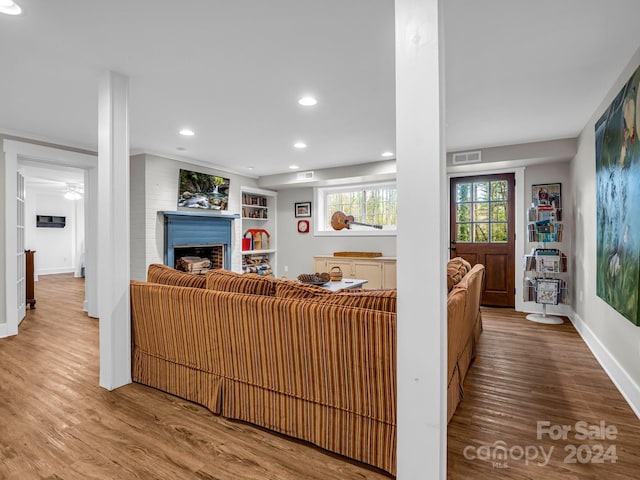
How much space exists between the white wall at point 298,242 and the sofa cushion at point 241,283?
4.51m

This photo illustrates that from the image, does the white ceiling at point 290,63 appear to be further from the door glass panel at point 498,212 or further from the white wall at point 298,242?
the white wall at point 298,242

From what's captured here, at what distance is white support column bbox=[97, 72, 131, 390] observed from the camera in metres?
2.53

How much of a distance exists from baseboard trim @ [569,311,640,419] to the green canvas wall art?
0.46 m

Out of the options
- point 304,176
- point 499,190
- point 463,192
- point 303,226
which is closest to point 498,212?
point 499,190

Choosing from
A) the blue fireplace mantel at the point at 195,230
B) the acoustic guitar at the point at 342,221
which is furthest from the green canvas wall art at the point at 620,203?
the blue fireplace mantel at the point at 195,230

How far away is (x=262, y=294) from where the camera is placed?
2.23 metres

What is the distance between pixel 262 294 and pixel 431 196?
132 cm

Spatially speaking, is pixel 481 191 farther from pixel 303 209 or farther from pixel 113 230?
pixel 113 230

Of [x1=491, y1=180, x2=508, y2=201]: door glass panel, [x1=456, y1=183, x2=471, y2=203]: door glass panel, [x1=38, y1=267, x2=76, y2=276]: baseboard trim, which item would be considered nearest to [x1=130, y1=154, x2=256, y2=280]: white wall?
[x1=456, y1=183, x2=471, y2=203]: door glass panel

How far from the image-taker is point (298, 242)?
7.47m

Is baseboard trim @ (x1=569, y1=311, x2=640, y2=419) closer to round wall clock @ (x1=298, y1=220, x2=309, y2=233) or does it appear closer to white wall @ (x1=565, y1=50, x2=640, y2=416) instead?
white wall @ (x1=565, y1=50, x2=640, y2=416)

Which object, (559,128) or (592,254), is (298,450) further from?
(559,128)

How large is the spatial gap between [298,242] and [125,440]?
5671 mm

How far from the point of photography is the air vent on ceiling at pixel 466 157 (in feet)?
16.3
